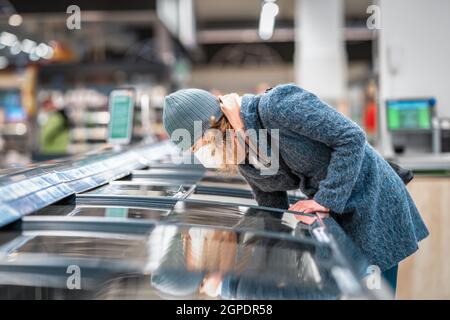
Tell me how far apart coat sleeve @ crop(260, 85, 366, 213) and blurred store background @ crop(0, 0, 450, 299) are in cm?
163

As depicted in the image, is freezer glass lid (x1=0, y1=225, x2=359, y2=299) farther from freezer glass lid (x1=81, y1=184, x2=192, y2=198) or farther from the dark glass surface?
freezer glass lid (x1=81, y1=184, x2=192, y2=198)

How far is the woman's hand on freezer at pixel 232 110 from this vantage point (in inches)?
75.6

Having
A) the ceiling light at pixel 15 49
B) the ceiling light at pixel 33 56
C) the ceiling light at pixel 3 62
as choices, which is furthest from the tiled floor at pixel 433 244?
the ceiling light at pixel 3 62

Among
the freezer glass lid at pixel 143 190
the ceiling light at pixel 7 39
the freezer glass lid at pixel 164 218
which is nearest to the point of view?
the freezer glass lid at pixel 164 218

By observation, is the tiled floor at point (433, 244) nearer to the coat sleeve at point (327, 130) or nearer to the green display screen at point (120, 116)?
the green display screen at point (120, 116)

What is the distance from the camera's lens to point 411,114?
5500mm

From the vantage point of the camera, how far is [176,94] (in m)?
1.93

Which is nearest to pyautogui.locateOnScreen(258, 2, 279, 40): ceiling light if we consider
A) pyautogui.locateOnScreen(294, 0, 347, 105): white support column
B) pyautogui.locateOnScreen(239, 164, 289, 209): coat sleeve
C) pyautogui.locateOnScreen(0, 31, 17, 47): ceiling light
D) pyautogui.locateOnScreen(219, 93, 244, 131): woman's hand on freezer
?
pyautogui.locateOnScreen(294, 0, 347, 105): white support column

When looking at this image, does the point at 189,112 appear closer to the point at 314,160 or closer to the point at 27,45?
the point at 314,160

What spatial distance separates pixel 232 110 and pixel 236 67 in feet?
71.1

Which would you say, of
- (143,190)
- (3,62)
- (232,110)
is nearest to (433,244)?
(143,190)

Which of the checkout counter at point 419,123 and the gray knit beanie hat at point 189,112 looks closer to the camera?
the gray knit beanie hat at point 189,112

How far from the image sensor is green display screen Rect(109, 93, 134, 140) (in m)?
4.77
